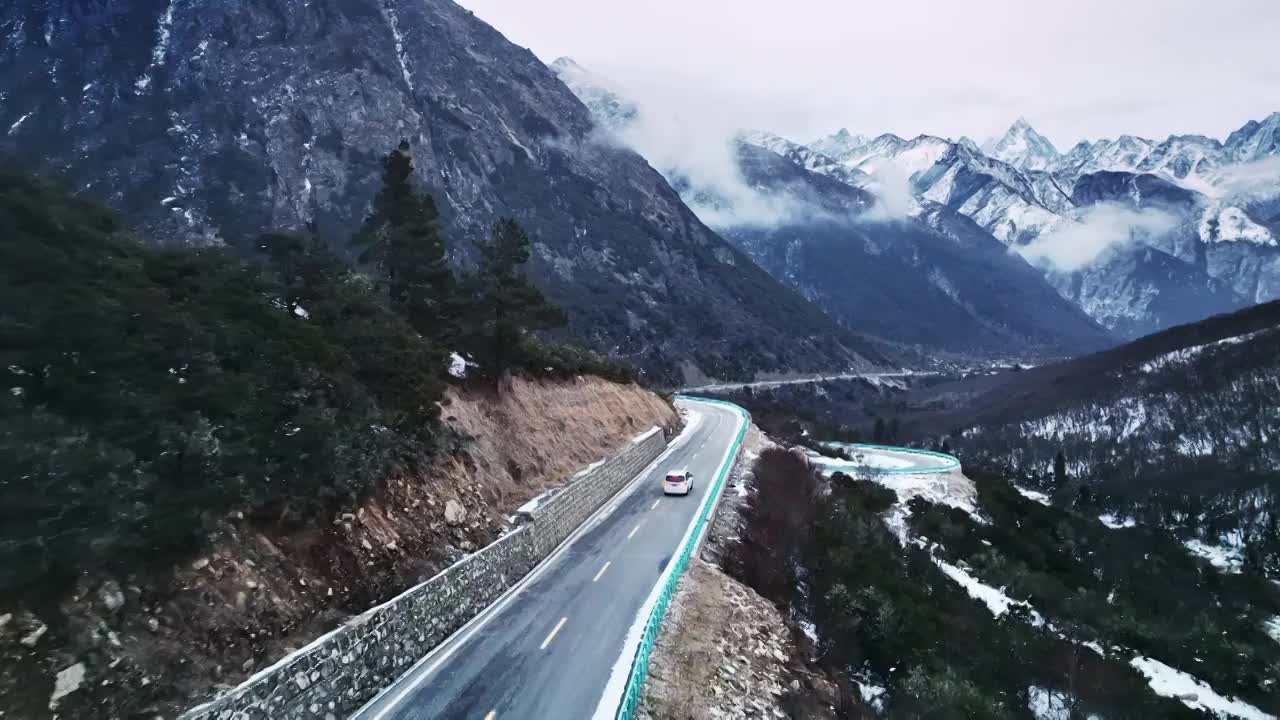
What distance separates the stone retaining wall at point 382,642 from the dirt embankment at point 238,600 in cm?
64

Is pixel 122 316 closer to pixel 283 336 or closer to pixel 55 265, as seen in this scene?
pixel 55 265

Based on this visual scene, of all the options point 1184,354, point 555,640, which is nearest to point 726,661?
point 555,640

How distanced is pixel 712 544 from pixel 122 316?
1892cm

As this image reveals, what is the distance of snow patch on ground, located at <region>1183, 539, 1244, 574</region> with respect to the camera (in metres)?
78.8

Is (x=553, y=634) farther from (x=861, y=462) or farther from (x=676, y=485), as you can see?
(x=861, y=462)

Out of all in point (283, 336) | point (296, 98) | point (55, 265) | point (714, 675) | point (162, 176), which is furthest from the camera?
point (296, 98)

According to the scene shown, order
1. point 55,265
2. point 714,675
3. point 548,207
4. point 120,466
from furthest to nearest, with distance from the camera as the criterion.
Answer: point 548,207 → point 714,675 → point 55,265 → point 120,466

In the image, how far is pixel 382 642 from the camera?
42.3ft

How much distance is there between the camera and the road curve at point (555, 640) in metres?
12.6

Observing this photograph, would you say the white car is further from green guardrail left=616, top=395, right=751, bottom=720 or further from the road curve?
green guardrail left=616, top=395, right=751, bottom=720

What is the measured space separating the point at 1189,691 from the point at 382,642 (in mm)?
43276

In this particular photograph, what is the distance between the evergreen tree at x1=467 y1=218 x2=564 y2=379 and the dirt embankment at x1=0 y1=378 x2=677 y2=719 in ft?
12.9

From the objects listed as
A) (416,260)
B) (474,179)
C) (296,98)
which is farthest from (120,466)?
(474,179)

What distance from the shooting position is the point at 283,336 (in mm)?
15836
